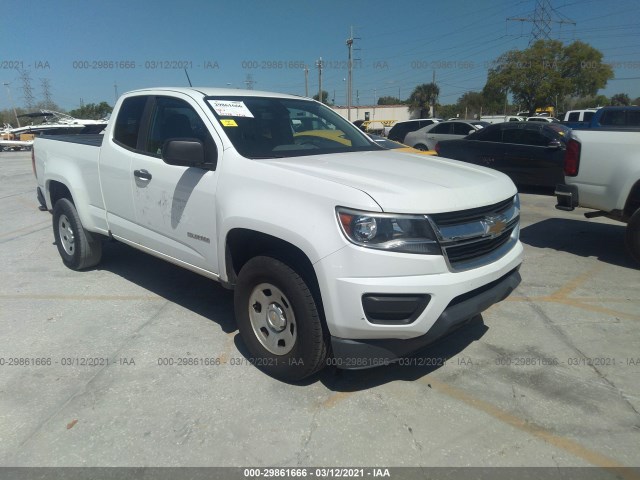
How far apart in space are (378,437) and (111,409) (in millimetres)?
1660

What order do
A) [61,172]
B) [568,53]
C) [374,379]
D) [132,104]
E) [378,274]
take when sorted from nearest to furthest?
[378,274], [374,379], [132,104], [61,172], [568,53]

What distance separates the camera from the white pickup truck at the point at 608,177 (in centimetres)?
532

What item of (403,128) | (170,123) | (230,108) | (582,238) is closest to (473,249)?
(230,108)

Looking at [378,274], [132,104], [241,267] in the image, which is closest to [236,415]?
[241,267]

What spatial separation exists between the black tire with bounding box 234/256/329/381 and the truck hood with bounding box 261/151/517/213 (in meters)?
0.67

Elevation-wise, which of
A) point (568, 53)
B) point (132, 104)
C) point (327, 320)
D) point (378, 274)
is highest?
point (568, 53)

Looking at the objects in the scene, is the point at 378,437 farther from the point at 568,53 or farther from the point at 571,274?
the point at 568,53

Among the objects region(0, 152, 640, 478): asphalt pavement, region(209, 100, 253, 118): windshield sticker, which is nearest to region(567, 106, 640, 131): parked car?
region(0, 152, 640, 478): asphalt pavement

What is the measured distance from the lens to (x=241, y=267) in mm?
3414

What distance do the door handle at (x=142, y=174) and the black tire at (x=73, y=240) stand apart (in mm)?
1452

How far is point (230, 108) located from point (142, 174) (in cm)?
98

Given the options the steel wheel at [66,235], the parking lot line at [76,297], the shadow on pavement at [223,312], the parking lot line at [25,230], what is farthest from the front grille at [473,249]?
the parking lot line at [25,230]

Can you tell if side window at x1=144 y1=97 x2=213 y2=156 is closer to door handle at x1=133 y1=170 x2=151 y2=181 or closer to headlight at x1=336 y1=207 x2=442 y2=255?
door handle at x1=133 y1=170 x2=151 y2=181

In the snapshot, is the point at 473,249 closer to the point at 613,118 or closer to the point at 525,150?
the point at 525,150
